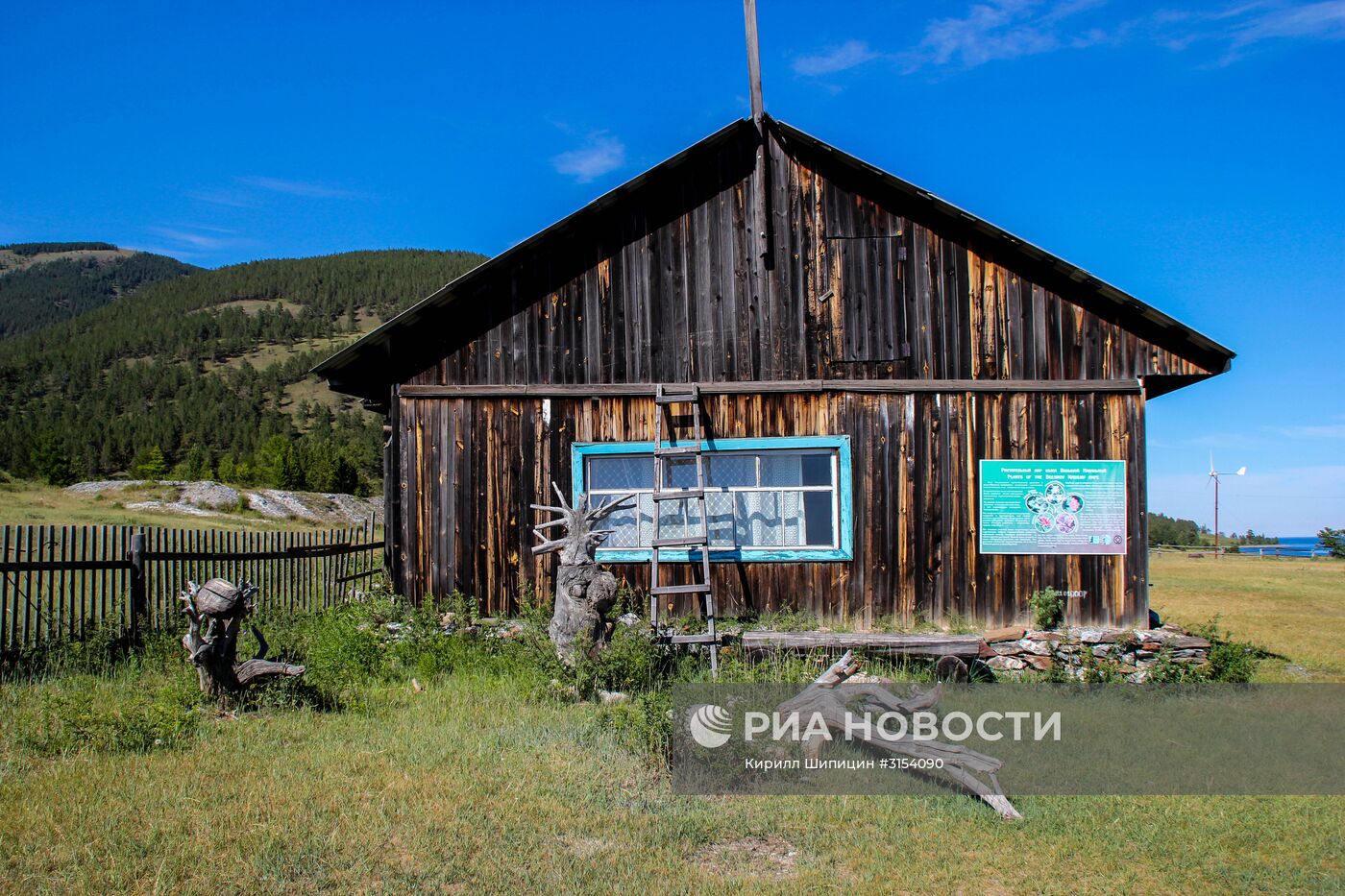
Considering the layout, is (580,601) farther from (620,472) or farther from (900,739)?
(900,739)

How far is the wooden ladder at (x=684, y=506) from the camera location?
404 inches

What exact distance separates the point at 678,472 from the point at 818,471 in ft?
5.92

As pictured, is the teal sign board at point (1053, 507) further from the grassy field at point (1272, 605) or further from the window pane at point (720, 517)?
the window pane at point (720, 517)

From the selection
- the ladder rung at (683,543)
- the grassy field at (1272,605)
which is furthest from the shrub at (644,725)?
the grassy field at (1272,605)

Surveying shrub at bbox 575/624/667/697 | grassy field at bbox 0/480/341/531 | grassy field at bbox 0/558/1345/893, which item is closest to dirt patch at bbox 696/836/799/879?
grassy field at bbox 0/558/1345/893

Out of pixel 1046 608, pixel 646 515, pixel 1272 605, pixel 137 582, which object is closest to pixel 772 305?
pixel 646 515

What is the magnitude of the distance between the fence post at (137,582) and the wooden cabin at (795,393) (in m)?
2.90

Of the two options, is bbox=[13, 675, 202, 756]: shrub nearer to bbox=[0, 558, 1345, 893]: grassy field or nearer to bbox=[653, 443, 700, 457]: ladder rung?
bbox=[0, 558, 1345, 893]: grassy field

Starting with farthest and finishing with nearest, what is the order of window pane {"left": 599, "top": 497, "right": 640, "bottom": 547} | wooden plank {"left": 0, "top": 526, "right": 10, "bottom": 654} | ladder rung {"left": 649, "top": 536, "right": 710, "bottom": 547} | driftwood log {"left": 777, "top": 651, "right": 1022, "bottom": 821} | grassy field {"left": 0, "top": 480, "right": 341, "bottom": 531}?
grassy field {"left": 0, "top": 480, "right": 341, "bottom": 531} → window pane {"left": 599, "top": 497, "right": 640, "bottom": 547} → ladder rung {"left": 649, "top": 536, "right": 710, "bottom": 547} → wooden plank {"left": 0, "top": 526, "right": 10, "bottom": 654} → driftwood log {"left": 777, "top": 651, "right": 1022, "bottom": 821}

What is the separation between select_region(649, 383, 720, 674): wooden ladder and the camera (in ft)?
33.7

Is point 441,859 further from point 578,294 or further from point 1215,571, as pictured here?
point 1215,571

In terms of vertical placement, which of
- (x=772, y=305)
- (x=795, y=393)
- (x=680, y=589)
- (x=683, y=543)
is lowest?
(x=680, y=589)

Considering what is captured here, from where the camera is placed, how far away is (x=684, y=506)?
11.6 m

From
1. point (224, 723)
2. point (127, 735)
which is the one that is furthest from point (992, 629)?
point (127, 735)
